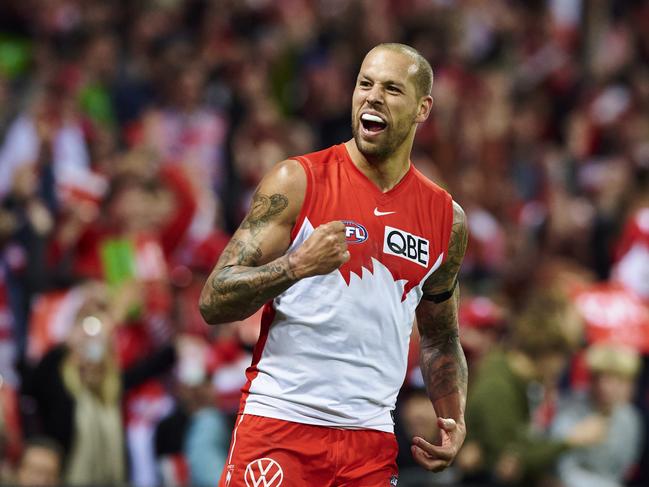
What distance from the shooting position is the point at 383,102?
4738 mm

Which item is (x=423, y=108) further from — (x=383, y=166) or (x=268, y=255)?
(x=268, y=255)

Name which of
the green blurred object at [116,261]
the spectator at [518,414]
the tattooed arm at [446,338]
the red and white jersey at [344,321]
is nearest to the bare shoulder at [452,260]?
the tattooed arm at [446,338]

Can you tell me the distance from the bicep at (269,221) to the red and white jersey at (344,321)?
4cm

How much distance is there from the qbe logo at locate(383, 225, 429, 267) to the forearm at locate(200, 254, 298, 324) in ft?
1.66

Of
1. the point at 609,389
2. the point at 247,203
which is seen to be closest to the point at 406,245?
the point at 609,389

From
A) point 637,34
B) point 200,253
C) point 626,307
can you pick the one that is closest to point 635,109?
point 637,34

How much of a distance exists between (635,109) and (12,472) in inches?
346

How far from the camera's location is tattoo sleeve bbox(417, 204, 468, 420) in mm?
5098

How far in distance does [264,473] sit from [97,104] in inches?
316

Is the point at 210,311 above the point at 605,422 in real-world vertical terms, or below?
above

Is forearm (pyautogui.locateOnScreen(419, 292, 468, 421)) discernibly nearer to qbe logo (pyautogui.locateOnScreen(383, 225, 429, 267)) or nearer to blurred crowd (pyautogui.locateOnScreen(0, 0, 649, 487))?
qbe logo (pyautogui.locateOnScreen(383, 225, 429, 267))

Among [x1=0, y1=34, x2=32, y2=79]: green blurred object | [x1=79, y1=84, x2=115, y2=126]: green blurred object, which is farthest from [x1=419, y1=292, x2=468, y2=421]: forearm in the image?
[x1=0, y1=34, x2=32, y2=79]: green blurred object

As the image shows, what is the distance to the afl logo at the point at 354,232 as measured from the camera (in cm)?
467

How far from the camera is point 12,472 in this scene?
305 inches
